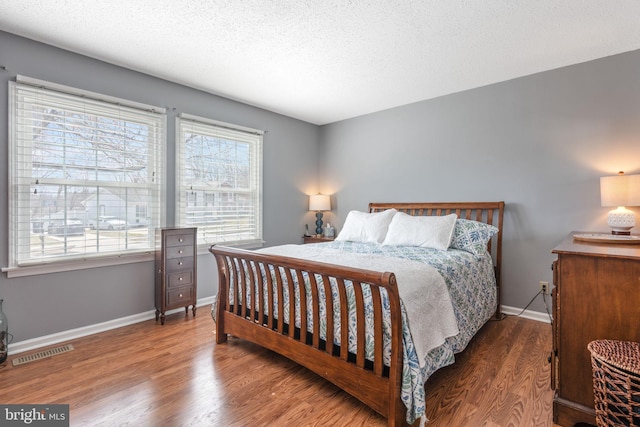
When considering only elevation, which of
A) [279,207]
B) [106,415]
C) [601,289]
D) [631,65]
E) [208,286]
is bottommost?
[106,415]

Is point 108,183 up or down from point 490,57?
down

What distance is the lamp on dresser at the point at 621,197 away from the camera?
2201mm

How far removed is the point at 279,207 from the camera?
429cm

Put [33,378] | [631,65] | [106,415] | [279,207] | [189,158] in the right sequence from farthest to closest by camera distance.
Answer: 1. [279,207]
2. [189,158]
3. [631,65]
4. [33,378]
5. [106,415]

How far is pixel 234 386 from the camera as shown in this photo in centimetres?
189

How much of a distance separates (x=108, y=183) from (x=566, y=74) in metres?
4.30

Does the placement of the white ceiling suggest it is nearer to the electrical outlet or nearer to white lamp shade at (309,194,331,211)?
white lamp shade at (309,194,331,211)

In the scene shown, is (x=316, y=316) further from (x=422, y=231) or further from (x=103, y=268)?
(x=103, y=268)

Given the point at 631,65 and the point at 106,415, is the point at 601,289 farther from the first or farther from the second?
the point at 106,415

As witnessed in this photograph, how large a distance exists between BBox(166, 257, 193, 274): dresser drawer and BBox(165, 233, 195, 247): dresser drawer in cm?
15

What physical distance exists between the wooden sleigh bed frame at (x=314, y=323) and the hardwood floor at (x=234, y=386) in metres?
0.16

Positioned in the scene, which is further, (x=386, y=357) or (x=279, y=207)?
(x=279, y=207)

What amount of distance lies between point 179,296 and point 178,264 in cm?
32

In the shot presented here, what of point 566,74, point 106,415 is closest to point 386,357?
point 106,415
